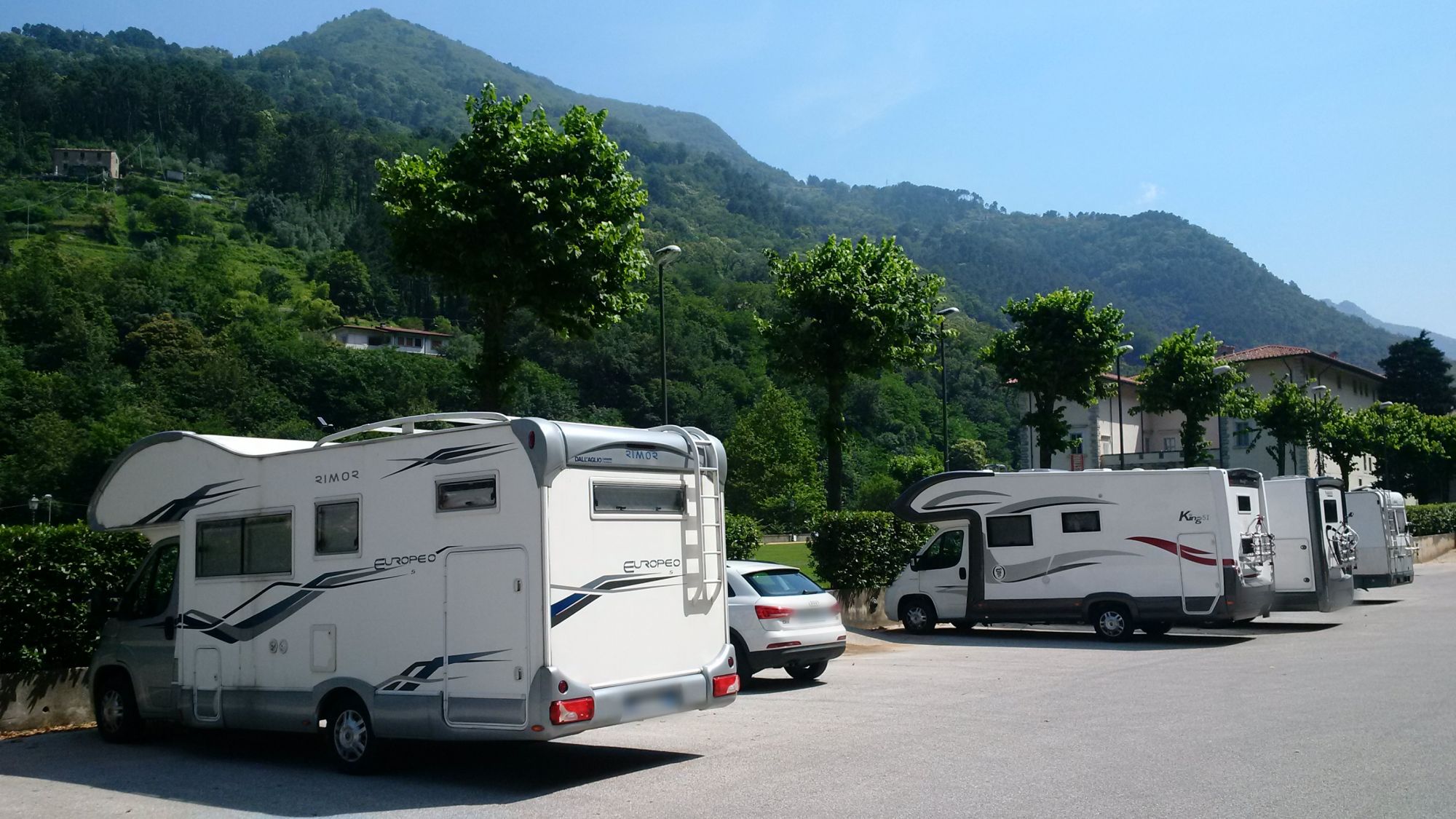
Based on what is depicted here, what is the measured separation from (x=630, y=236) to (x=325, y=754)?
852 cm

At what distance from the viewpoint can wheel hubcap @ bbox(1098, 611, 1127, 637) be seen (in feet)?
64.0

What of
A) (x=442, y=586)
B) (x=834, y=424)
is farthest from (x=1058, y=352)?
(x=442, y=586)

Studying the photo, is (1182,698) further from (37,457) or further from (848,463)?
(848,463)

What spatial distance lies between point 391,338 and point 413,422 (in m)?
124

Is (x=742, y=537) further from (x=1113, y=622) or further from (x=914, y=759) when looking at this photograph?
(x=914, y=759)

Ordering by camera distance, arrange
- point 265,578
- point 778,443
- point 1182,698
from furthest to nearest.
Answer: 1. point 778,443
2. point 1182,698
3. point 265,578

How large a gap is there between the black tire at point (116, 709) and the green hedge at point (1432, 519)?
51.3m

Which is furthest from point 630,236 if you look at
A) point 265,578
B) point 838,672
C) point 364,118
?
point 364,118

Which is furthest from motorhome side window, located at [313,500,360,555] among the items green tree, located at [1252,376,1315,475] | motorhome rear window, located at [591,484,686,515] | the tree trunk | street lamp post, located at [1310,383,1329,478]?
street lamp post, located at [1310,383,1329,478]

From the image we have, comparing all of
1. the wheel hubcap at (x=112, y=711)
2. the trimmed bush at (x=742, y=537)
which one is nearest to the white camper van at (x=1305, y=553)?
the trimmed bush at (x=742, y=537)

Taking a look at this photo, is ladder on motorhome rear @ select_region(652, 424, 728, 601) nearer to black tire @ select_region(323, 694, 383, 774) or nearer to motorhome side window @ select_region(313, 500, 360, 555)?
motorhome side window @ select_region(313, 500, 360, 555)

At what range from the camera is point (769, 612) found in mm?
13867

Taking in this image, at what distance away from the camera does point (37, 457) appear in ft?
259

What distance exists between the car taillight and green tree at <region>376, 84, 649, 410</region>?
332 inches
